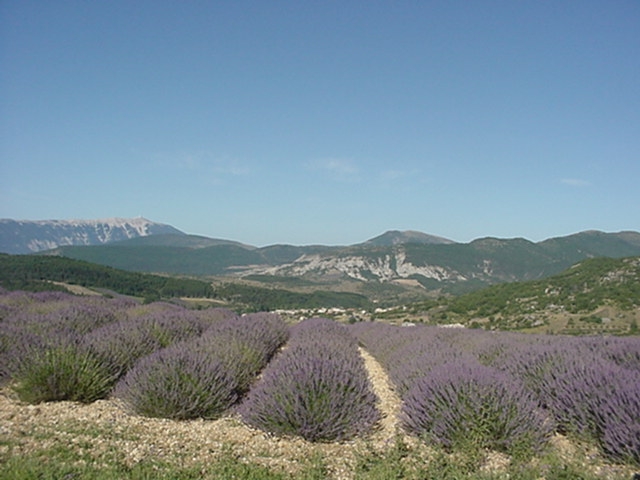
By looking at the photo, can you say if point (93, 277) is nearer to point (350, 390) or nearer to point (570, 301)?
point (570, 301)

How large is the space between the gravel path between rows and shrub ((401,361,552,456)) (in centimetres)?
40

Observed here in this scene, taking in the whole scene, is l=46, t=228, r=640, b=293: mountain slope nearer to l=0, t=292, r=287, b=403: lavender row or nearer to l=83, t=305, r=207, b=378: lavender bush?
l=83, t=305, r=207, b=378: lavender bush

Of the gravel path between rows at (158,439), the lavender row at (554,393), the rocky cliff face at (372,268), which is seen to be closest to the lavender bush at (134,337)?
the gravel path between rows at (158,439)

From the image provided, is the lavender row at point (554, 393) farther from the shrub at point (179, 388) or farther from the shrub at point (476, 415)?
the shrub at point (179, 388)

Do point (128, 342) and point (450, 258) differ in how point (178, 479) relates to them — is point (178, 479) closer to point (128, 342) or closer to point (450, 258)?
point (128, 342)

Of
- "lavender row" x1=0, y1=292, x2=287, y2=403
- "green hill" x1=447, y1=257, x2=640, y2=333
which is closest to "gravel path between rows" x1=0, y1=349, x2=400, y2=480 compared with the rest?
"lavender row" x1=0, y1=292, x2=287, y2=403

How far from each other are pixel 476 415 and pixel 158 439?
2.75m

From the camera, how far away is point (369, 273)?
175 metres

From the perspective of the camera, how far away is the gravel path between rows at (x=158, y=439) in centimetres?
333

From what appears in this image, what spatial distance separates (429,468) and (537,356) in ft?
9.90

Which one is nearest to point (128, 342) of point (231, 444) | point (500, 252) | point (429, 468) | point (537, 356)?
point (231, 444)

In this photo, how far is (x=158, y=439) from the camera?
3.70 meters

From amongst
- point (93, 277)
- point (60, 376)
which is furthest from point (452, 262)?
point (60, 376)

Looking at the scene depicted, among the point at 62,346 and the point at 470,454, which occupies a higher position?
the point at 62,346
